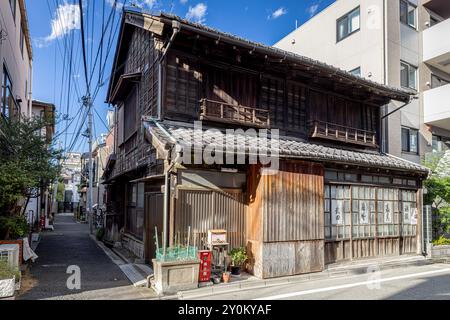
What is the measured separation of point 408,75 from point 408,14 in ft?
11.8

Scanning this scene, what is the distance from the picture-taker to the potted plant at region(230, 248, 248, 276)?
9.50 meters

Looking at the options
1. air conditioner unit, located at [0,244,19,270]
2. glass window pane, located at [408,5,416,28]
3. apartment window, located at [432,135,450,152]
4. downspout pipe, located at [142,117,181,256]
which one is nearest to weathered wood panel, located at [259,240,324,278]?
downspout pipe, located at [142,117,181,256]

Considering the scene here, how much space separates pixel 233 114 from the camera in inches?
449

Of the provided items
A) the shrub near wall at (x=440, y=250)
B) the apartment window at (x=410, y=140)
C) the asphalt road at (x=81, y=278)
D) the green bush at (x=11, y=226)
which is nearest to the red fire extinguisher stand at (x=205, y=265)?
the asphalt road at (x=81, y=278)

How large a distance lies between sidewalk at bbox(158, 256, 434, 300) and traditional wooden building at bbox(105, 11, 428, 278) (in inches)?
11.4

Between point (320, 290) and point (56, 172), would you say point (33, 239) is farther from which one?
point (320, 290)

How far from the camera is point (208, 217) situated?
9.58 metres

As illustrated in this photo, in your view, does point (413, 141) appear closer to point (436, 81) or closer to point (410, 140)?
point (410, 140)

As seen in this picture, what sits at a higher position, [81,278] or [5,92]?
[5,92]

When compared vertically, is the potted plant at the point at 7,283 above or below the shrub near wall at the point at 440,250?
above

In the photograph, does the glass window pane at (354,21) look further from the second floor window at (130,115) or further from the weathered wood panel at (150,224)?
the weathered wood panel at (150,224)

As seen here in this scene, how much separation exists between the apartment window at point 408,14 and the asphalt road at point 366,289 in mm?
14001

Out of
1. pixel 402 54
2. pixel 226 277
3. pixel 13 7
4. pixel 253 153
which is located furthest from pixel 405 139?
pixel 13 7

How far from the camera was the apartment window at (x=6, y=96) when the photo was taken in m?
12.2
